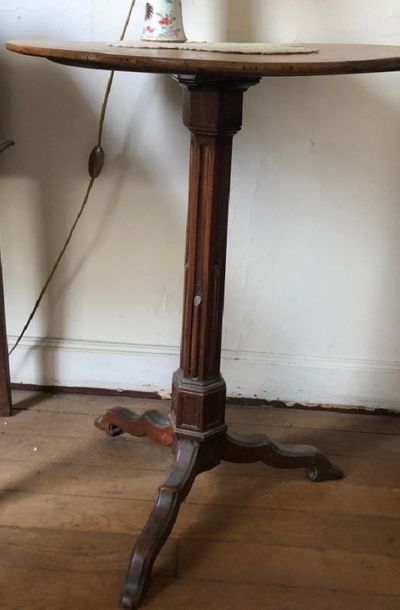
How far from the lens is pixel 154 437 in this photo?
172 centimetres

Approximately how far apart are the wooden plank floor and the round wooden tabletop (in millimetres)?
907

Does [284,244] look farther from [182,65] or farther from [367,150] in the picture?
[182,65]

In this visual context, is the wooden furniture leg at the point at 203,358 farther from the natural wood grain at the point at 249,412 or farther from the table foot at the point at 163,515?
the natural wood grain at the point at 249,412

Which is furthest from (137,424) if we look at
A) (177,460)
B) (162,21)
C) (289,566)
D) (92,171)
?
(162,21)

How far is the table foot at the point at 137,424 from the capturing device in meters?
1.70

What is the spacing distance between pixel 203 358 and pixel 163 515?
32 cm

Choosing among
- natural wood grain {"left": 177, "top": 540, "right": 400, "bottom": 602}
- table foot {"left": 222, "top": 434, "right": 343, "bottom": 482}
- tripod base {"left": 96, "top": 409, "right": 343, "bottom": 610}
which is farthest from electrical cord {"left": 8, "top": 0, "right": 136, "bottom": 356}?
natural wood grain {"left": 177, "top": 540, "right": 400, "bottom": 602}

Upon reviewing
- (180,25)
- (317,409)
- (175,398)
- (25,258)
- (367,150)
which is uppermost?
(180,25)

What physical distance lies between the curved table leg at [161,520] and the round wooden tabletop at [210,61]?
2.62ft

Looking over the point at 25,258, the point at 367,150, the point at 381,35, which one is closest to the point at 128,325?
the point at 25,258

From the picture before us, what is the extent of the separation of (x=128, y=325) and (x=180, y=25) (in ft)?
2.65

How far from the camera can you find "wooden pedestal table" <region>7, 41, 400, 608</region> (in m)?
1.10

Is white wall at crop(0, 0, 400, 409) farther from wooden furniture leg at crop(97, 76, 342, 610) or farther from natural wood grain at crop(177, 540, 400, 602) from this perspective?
natural wood grain at crop(177, 540, 400, 602)

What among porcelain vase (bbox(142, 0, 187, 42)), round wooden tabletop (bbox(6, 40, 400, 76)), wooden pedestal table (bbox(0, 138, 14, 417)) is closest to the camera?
round wooden tabletop (bbox(6, 40, 400, 76))
